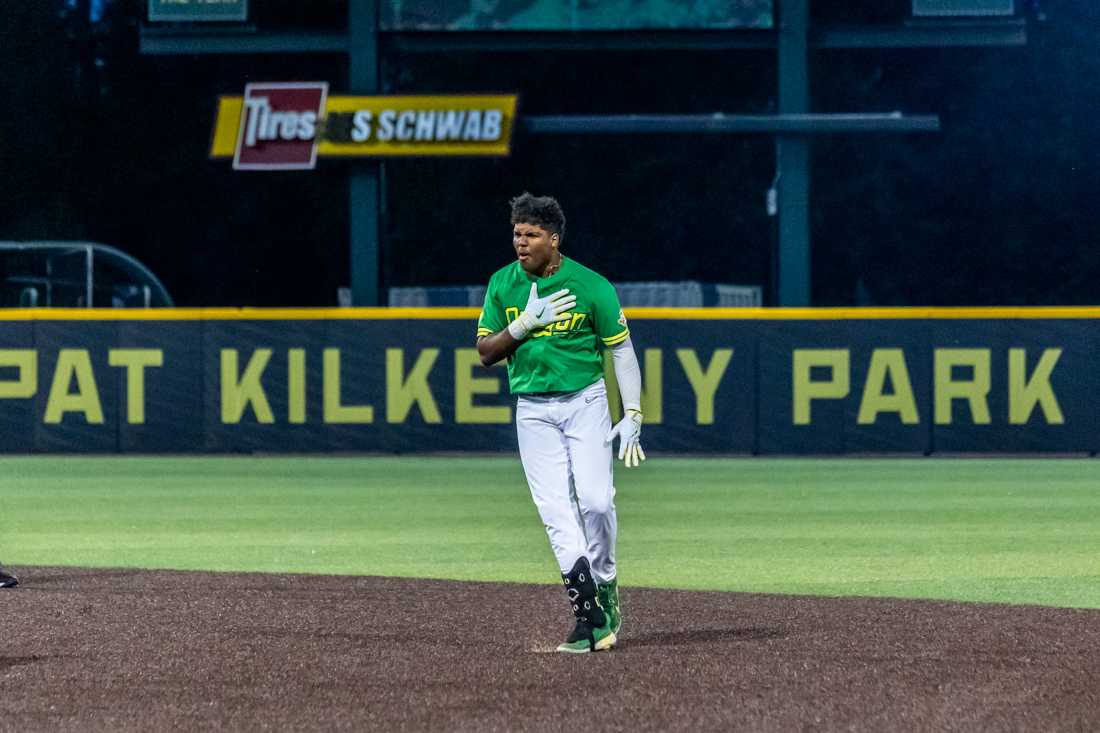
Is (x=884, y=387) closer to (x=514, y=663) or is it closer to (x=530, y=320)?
(x=530, y=320)

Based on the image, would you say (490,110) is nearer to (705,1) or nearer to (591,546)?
(705,1)

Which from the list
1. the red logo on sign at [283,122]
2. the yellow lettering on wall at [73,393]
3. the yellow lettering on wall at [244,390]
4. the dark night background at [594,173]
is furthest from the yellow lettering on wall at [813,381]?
the dark night background at [594,173]

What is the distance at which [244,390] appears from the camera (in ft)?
71.9

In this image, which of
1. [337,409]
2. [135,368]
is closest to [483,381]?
[337,409]

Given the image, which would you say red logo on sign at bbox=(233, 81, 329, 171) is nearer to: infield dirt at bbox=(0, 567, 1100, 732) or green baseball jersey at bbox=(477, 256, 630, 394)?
infield dirt at bbox=(0, 567, 1100, 732)

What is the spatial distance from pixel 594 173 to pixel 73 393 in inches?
1002

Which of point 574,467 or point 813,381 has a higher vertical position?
point 574,467

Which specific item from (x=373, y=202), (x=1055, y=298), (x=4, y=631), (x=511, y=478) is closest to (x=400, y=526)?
(x=511, y=478)

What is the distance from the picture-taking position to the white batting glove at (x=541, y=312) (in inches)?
309

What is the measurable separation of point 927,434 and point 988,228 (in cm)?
2693

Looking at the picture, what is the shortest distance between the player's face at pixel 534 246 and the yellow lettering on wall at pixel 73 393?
14.8m

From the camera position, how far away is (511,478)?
1859 cm

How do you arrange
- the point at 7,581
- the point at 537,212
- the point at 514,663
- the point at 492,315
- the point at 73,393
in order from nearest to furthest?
the point at 514,663 → the point at 537,212 → the point at 492,315 → the point at 7,581 → the point at 73,393

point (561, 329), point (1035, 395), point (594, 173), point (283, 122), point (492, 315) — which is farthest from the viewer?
point (594, 173)
